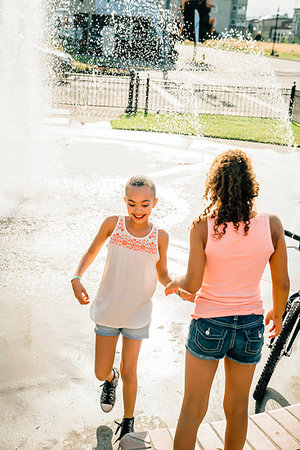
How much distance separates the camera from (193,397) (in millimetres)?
2658

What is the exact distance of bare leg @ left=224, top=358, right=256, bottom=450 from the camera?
2.70 m

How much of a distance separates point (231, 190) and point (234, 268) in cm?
40

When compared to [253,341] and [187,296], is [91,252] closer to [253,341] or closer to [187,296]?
[187,296]

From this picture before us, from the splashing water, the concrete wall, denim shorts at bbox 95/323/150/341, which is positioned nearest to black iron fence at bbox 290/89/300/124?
the splashing water

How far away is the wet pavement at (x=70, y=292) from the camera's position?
3.58 m

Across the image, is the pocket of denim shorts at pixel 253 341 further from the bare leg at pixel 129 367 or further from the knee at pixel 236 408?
the bare leg at pixel 129 367

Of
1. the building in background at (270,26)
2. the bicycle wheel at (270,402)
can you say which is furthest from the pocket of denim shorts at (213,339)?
the building in background at (270,26)

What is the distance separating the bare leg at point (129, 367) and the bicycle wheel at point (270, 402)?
1.07m

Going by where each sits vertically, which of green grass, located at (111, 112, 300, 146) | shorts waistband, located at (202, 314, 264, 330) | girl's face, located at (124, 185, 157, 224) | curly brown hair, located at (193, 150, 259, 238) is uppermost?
curly brown hair, located at (193, 150, 259, 238)

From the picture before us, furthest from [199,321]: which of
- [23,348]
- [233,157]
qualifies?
[23,348]

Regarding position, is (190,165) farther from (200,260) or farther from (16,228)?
(200,260)

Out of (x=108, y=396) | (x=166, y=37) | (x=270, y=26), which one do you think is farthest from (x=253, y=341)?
(x=270, y=26)

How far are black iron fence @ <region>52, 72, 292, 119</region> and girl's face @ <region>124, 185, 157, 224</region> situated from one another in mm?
14496

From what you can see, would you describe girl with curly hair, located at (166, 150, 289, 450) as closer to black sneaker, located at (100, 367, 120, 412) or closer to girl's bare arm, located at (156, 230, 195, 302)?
girl's bare arm, located at (156, 230, 195, 302)
